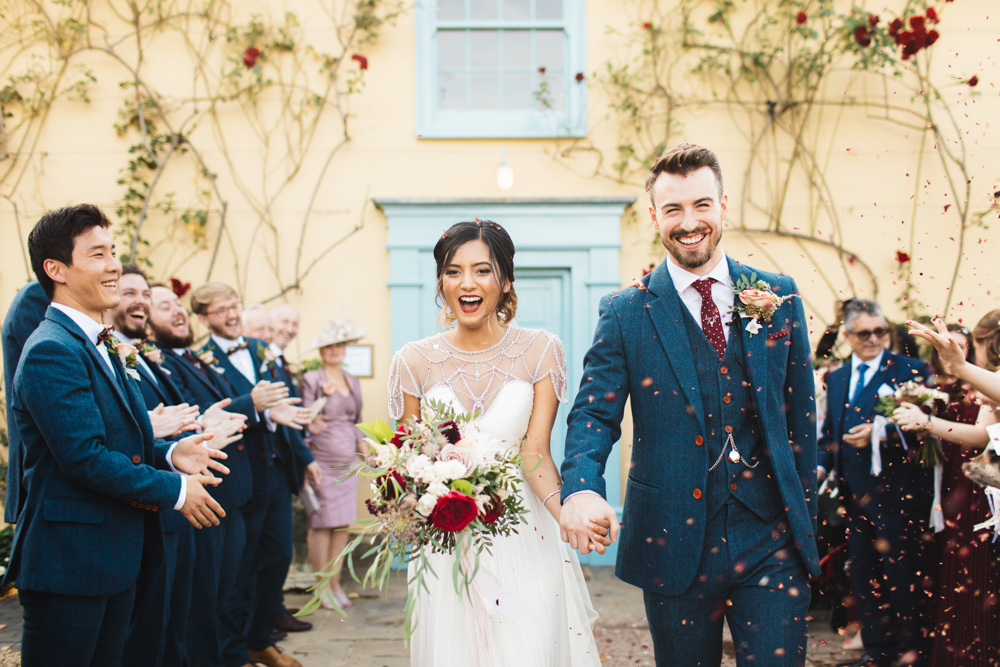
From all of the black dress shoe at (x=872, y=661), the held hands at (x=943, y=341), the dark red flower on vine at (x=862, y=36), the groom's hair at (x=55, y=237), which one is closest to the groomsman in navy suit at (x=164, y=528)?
the groom's hair at (x=55, y=237)

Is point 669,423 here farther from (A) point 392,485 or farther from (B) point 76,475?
(B) point 76,475

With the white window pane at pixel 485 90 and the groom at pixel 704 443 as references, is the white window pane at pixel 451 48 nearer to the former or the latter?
the white window pane at pixel 485 90

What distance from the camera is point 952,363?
2.54m

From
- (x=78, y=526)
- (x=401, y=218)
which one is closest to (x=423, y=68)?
(x=401, y=218)

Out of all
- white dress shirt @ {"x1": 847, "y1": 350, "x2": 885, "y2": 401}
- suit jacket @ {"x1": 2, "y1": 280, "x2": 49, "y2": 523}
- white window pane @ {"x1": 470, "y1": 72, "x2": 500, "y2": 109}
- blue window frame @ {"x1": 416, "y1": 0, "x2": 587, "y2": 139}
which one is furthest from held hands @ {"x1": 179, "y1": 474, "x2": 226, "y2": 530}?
white window pane @ {"x1": 470, "y1": 72, "x2": 500, "y2": 109}

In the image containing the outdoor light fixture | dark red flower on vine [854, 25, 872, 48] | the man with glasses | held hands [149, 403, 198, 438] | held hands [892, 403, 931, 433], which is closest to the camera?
held hands [149, 403, 198, 438]

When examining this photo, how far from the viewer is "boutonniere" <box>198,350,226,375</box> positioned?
166 inches

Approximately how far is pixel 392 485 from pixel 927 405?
323 centimetres

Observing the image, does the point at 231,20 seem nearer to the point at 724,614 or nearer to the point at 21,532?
the point at 21,532

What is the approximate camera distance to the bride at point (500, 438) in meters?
2.54

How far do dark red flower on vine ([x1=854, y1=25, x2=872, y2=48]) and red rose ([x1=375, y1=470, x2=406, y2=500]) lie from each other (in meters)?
5.99

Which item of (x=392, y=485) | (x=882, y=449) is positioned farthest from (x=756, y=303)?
(x=882, y=449)

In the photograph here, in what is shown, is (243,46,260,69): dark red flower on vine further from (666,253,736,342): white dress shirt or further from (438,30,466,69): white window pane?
(666,253,736,342): white dress shirt

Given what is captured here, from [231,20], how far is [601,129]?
3532 millimetres
